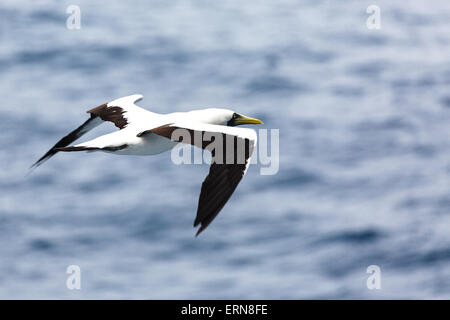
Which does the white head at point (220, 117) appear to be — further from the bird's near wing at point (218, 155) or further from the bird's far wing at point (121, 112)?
the bird's near wing at point (218, 155)

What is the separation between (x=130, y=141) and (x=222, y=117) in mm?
1768

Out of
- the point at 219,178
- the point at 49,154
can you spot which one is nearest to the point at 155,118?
the point at 49,154

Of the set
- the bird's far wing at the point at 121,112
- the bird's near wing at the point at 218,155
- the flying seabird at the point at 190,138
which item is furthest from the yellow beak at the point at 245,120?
the bird's near wing at the point at 218,155

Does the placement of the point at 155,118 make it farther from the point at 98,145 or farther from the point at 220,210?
the point at 220,210

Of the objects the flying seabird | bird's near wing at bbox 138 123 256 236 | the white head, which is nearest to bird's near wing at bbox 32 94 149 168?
the flying seabird

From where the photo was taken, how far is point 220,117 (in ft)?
44.5

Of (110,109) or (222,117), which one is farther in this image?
(110,109)

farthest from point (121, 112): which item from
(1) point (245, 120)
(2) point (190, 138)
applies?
(2) point (190, 138)

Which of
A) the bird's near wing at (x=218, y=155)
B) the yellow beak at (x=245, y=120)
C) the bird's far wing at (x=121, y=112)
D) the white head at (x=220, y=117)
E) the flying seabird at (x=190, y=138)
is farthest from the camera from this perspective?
the bird's far wing at (x=121, y=112)

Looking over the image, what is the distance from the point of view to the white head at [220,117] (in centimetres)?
1330

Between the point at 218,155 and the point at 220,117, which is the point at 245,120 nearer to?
the point at 220,117

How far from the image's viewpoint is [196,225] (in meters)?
10.3

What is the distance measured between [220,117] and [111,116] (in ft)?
6.68

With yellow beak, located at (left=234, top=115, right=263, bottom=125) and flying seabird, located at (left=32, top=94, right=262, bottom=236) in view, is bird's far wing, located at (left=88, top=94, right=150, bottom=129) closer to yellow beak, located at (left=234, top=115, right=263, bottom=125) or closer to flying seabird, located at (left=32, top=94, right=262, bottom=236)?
flying seabird, located at (left=32, top=94, right=262, bottom=236)
